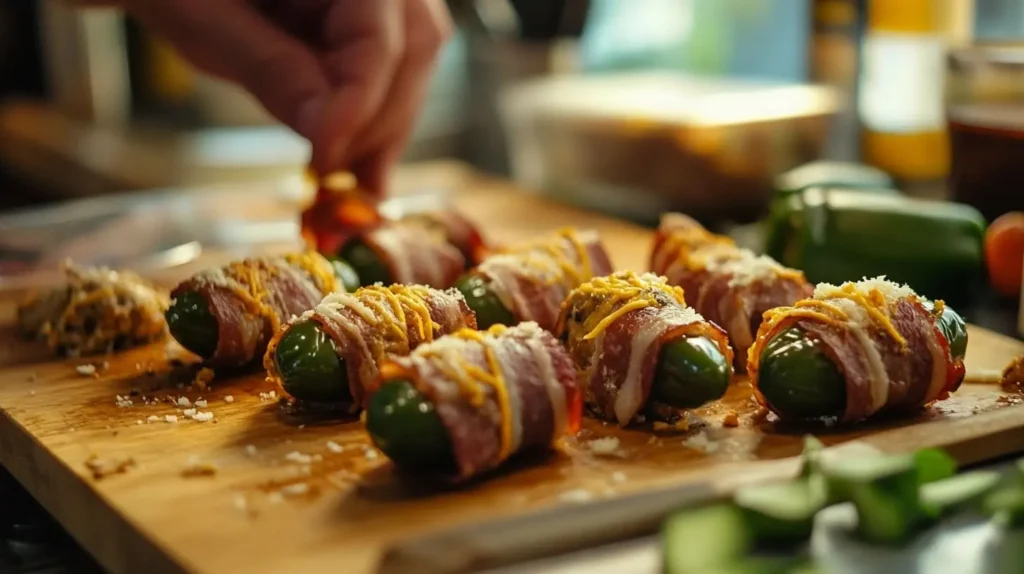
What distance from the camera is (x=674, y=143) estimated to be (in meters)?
3.45

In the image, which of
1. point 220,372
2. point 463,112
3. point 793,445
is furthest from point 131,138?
point 793,445

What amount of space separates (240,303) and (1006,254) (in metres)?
1.68

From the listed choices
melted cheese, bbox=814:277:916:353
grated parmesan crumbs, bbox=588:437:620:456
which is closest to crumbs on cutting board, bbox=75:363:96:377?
grated parmesan crumbs, bbox=588:437:620:456

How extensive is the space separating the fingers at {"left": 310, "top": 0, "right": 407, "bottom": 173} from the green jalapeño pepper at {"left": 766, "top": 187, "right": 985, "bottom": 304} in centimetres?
104

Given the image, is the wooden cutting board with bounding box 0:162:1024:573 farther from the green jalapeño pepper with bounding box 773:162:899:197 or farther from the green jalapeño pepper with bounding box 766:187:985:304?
the green jalapeño pepper with bounding box 773:162:899:197

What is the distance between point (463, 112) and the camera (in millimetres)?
5395

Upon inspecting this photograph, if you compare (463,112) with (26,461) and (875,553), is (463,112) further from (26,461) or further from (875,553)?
(875,553)

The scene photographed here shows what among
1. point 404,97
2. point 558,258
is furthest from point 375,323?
point 404,97

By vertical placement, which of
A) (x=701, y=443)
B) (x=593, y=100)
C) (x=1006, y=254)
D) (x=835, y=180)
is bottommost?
(x=701, y=443)

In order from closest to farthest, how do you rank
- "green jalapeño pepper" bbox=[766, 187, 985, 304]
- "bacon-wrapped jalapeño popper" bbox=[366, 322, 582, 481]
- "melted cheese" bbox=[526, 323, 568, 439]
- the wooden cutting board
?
the wooden cutting board → "bacon-wrapped jalapeño popper" bbox=[366, 322, 582, 481] → "melted cheese" bbox=[526, 323, 568, 439] → "green jalapeño pepper" bbox=[766, 187, 985, 304]

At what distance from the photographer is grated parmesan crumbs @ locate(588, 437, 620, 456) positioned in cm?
190

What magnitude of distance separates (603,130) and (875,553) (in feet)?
7.66

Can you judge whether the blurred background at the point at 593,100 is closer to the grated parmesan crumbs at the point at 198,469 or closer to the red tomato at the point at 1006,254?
the red tomato at the point at 1006,254

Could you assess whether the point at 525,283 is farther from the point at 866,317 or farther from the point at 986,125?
the point at 986,125
